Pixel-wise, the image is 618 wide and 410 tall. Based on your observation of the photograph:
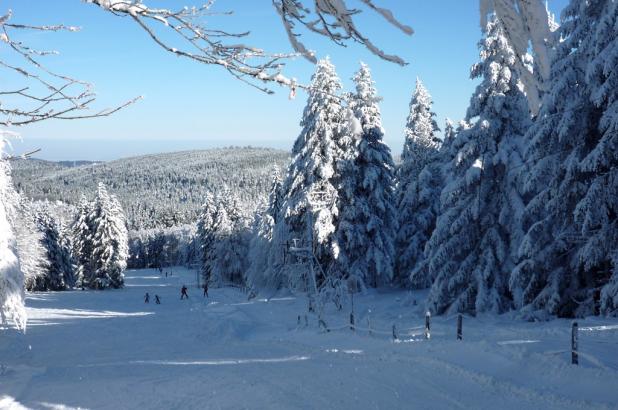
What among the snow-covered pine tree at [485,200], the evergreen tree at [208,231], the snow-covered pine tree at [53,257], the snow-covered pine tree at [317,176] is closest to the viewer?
the snow-covered pine tree at [485,200]

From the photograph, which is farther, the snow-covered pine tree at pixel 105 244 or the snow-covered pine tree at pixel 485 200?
the snow-covered pine tree at pixel 105 244

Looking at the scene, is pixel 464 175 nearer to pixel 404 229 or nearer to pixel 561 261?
pixel 561 261

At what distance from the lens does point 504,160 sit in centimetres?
1603

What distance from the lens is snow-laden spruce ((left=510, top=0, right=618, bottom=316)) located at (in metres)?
11.5

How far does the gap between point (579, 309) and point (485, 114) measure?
23.5 feet

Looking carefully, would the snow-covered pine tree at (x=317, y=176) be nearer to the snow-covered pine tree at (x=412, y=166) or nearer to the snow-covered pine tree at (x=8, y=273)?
the snow-covered pine tree at (x=412, y=166)

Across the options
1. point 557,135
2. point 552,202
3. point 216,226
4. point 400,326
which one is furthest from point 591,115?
point 216,226

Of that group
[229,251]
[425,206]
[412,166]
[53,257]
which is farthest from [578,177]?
[53,257]

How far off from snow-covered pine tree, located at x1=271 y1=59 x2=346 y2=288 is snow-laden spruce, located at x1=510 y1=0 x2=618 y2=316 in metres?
8.96

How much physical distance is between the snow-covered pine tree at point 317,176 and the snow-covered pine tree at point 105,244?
3295 centimetres

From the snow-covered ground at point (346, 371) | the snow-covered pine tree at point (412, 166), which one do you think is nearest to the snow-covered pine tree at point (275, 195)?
the snow-covered pine tree at point (412, 166)

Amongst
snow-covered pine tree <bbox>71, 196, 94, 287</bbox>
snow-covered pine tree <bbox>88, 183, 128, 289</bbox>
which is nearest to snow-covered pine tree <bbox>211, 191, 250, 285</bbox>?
snow-covered pine tree <bbox>88, 183, 128, 289</bbox>

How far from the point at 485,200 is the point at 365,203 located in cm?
630

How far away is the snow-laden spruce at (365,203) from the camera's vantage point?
70.4 ft
